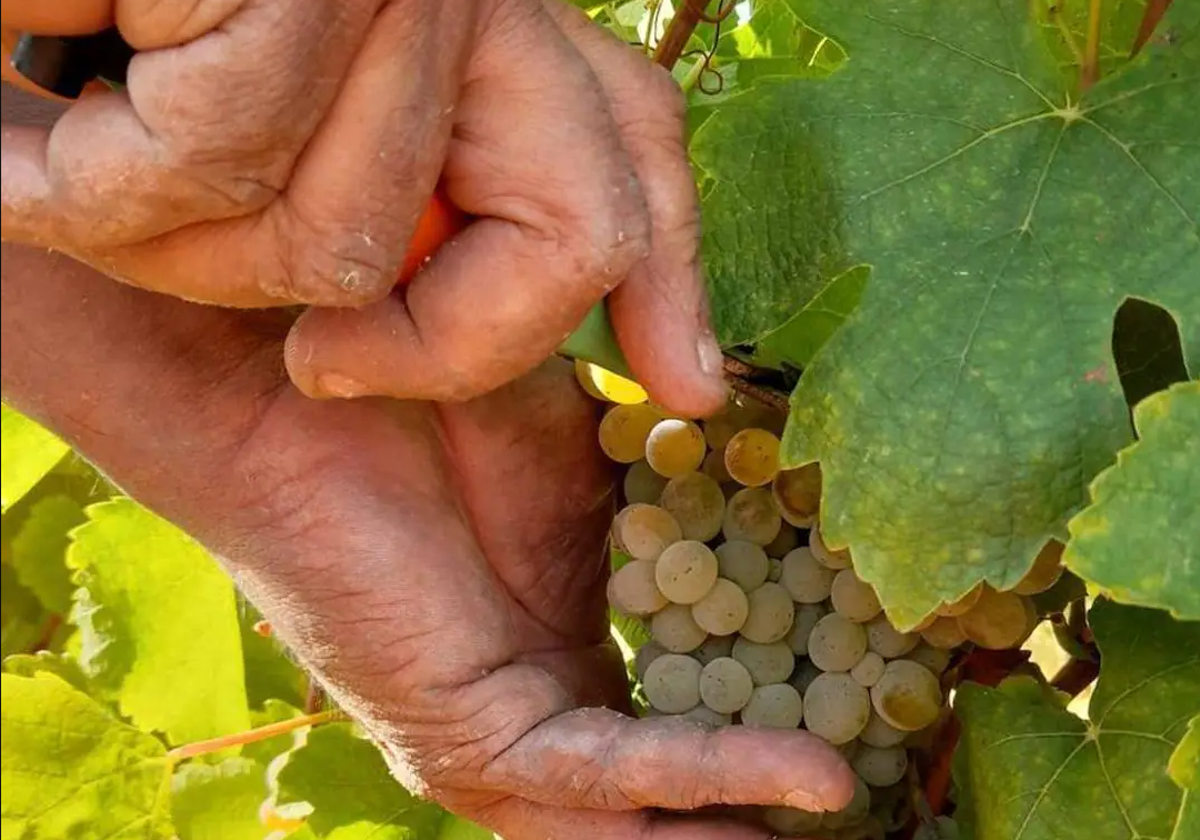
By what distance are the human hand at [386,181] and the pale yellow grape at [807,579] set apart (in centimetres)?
20

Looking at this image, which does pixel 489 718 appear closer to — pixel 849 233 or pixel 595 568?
pixel 595 568

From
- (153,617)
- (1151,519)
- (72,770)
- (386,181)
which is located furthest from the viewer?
(153,617)

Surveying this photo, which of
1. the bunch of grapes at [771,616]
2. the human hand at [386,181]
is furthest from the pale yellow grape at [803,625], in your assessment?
the human hand at [386,181]

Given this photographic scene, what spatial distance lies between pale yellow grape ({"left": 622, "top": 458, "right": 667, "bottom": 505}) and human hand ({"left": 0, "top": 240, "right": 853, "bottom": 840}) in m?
0.05

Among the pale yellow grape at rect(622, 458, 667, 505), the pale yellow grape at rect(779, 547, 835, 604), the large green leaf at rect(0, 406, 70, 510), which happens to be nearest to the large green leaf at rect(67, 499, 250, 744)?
the large green leaf at rect(0, 406, 70, 510)

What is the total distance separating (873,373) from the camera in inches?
30.3

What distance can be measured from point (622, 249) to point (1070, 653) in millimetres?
494

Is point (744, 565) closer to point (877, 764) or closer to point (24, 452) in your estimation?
point (877, 764)

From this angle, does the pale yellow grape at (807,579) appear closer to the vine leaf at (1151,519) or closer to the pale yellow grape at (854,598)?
the pale yellow grape at (854,598)

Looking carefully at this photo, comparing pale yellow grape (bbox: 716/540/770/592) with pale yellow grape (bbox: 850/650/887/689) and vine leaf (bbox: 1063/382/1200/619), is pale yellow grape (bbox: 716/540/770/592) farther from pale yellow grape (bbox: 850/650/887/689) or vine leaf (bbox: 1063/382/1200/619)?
vine leaf (bbox: 1063/382/1200/619)

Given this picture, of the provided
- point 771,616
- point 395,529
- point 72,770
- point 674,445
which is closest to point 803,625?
point 771,616

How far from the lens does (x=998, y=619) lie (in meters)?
0.80

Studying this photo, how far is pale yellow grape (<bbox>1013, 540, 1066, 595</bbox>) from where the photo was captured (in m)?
0.77

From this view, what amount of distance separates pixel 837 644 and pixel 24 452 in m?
0.75
